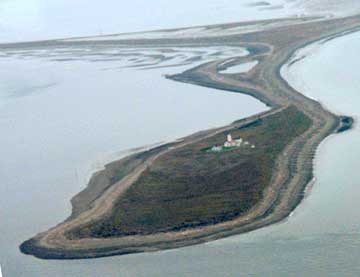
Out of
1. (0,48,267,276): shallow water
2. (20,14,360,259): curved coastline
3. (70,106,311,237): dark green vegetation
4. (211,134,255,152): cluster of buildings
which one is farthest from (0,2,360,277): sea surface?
(211,134,255,152): cluster of buildings

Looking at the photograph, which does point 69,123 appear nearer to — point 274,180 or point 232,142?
point 232,142

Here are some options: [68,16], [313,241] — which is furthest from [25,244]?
[68,16]

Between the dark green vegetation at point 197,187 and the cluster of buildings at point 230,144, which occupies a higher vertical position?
the cluster of buildings at point 230,144

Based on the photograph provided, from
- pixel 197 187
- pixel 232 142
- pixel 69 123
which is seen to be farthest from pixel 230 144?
pixel 69 123

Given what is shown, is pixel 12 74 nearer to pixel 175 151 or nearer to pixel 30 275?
pixel 175 151

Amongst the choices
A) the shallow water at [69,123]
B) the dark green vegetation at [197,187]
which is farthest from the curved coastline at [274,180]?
the shallow water at [69,123]

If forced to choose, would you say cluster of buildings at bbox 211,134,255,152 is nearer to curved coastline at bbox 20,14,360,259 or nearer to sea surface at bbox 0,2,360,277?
curved coastline at bbox 20,14,360,259

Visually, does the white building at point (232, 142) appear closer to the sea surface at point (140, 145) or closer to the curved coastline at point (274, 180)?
the curved coastline at point (274, 180)
